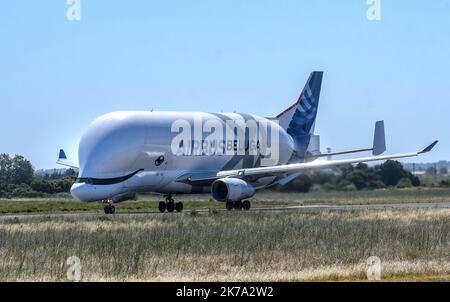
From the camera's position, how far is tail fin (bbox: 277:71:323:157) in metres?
54.8

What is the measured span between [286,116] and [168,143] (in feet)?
36.8

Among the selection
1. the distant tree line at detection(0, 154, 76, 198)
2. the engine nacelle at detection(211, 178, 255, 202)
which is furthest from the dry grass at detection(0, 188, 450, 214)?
the distant tree line at detection(0, 154, 76, 198)

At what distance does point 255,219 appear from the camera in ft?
116

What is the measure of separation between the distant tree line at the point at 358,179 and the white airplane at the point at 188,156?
46.9 inches

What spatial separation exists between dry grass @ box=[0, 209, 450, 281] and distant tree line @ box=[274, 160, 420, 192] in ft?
59.1

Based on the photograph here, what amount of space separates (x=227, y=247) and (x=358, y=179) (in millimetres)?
36275

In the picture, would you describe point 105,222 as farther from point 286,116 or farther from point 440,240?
point 286,116

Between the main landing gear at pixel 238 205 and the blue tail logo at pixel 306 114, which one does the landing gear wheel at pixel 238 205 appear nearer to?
the main landing gear at pixel 238 205

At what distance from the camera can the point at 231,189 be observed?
1766 inches

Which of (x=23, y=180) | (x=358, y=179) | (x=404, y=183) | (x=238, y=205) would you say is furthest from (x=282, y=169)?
(x=23, y=180)

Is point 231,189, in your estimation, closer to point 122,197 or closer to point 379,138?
point 122,197

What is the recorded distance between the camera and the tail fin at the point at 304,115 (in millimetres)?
54781
